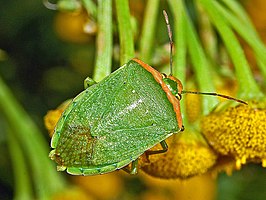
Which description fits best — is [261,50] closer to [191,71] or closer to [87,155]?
[191,71]

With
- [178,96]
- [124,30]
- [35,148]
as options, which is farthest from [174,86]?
[35,148]

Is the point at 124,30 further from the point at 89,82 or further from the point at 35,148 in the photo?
the point at 35,148

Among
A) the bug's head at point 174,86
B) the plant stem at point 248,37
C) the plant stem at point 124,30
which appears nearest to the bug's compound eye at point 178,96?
the bug's head at point 174,86

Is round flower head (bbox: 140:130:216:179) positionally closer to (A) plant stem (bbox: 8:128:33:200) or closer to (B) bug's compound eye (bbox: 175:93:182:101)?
(B) bug's compound eye (bbox: 175:93:182:101)

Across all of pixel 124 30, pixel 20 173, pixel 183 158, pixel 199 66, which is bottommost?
pixel 20 173

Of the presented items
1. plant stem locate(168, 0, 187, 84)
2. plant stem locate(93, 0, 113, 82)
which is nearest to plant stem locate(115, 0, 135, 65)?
plant stem locate(93, 0, 113, 82)
